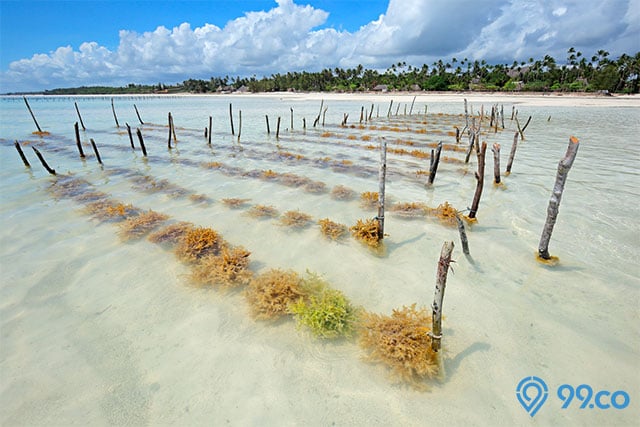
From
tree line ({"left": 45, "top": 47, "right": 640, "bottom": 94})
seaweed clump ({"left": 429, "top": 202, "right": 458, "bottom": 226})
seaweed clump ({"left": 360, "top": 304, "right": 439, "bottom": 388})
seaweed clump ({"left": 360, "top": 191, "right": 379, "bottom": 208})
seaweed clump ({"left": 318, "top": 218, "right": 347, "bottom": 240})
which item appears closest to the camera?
seaweed clump ({"left": 360, "top": 304, "right": 439, "bottom": 388})

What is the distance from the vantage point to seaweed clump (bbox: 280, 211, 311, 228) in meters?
7.53

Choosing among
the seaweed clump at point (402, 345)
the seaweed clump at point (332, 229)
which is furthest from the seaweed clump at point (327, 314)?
the seaweed clump at point (332, 229)

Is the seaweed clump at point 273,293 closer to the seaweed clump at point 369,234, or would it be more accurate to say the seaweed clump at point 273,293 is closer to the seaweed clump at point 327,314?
the seaweed clump at point 327,314

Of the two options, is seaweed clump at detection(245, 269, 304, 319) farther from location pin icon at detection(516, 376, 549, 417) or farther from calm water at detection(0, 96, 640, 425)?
location pin icon at detection(516, 376, 549, 417)

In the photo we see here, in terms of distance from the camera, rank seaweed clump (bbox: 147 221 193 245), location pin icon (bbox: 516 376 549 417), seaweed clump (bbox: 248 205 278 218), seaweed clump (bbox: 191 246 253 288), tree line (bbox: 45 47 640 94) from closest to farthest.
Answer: location pin icon (bbox: 516 376 549 417)
seaweed clump (bbox: 191 246 253 288)
seaweed clump (bbox: 147 221 193 245)
seaweed clump (bbox: 248 205 278 218)
tree line (bbox: 45 47 640 94)

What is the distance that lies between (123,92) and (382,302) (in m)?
200

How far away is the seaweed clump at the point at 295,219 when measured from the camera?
7.53 m

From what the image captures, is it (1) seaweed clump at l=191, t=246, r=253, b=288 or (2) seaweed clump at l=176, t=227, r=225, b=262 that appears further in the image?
(2) seaweed clump at l=176, t=227, r=225, b=262

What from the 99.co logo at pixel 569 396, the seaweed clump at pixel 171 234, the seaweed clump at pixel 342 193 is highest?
the seaweed clump at pixel 171 234

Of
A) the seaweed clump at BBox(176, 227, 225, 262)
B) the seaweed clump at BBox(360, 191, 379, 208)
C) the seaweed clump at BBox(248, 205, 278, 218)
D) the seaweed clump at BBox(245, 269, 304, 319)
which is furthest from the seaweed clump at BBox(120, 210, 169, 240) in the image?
the seaweed clump at BBox(360, 191, 379, 208)

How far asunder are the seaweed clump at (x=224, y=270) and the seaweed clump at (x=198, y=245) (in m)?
0.31

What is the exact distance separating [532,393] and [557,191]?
362 centimetres

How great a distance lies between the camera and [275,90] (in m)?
115

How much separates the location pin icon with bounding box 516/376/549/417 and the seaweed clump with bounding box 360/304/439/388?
96cm
